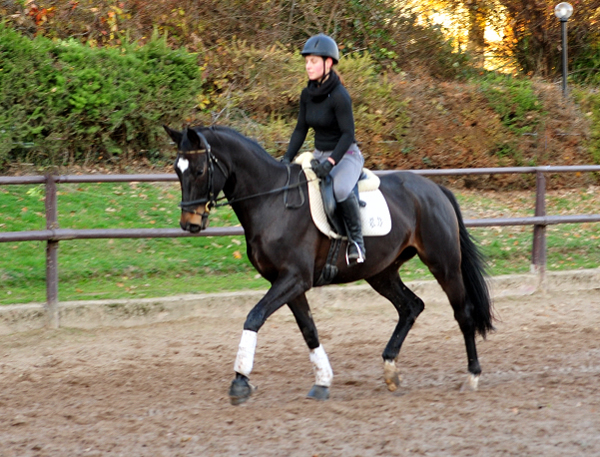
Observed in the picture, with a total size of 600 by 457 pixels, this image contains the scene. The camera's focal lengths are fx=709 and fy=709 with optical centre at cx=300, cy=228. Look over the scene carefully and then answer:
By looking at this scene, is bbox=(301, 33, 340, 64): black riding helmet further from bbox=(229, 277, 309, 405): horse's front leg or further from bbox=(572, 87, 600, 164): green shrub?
bbox=(572, 87, 600, 164): green shrub

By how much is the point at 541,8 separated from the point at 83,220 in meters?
13.1

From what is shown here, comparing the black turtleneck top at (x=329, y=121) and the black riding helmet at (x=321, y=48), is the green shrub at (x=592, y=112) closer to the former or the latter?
the black turtleneck top at (x=329, y=121)

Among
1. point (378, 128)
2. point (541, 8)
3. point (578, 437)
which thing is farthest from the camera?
point (541, 8)

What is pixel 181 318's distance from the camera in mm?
7418

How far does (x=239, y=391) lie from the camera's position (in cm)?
493

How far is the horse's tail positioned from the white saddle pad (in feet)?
2.96

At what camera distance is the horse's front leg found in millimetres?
4902

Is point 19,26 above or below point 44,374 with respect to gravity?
above

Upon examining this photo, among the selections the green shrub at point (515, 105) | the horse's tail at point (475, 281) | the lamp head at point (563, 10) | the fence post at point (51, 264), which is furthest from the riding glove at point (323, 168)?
the lamp head at point (563, 10)

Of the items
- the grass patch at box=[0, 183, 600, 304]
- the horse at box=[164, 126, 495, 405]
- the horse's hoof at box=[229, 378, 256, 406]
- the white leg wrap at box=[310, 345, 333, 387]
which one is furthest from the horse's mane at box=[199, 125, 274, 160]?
the grass patch at box=[0, 183, 600, 304]

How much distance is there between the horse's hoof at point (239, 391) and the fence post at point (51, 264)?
2837 millimetres

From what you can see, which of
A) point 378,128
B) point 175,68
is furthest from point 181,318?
point 378,128

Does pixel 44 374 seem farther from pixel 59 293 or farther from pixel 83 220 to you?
pixel 83 220

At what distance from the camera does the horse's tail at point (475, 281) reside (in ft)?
19.7
